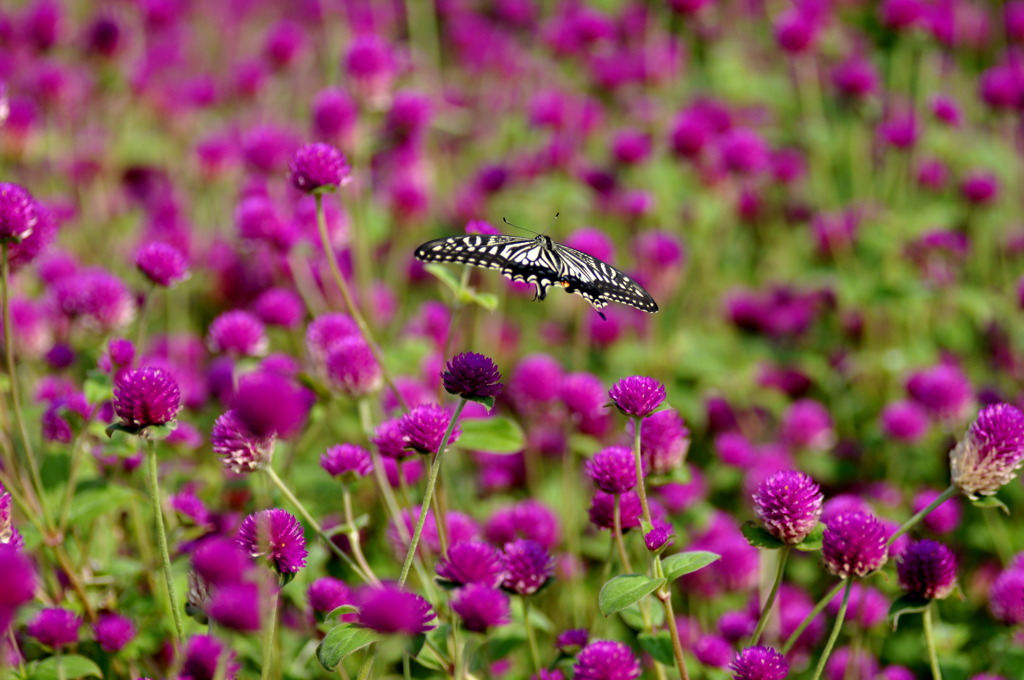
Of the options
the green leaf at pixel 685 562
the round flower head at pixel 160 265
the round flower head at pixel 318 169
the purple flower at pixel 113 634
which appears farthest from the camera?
the round flower head at pixel 160 265

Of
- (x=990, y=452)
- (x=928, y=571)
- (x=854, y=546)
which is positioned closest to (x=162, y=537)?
(x=854, y=546)

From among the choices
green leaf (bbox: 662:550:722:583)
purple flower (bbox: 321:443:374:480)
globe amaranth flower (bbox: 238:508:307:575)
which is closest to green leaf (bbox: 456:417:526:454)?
purple flower (bbox: 321:443:374:480)

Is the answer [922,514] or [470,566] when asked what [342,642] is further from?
[922,514]

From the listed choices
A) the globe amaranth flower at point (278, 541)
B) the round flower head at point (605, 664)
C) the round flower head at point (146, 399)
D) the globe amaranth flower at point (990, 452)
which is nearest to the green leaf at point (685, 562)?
the round flower head at point (605, 664)

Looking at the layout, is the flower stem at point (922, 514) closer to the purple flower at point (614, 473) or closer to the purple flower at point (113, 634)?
the purple flower at point (614, 473)

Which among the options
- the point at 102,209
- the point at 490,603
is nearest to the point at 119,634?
the point at 490,603

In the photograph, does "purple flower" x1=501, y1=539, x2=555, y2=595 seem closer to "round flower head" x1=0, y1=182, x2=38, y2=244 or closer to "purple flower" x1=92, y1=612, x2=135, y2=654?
"purple flower" x1=92, y1=612, x2=135, y2=654

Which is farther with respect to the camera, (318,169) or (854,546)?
(318,169)
